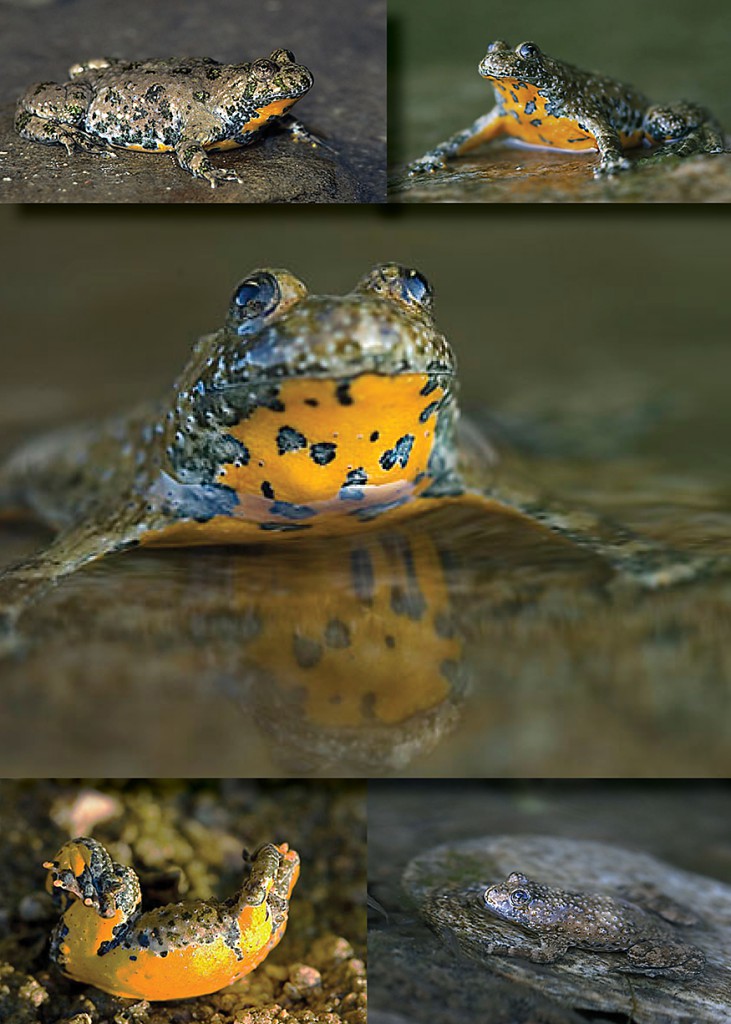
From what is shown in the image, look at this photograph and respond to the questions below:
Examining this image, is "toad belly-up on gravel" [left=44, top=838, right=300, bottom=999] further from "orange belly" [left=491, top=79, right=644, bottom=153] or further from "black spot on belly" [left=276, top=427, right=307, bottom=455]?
"orange belly" [left=491, top=79, right=644, bottom=153]

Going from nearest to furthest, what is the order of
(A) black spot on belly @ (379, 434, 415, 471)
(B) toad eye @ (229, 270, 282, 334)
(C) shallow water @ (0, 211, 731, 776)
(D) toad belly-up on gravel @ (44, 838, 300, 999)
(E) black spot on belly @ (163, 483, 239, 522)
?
(D) toad belly-up on gravel @ (44, 838, 300, 999) < (C) shallow water @ (0, 211, 731, 776) < (B) toad eye @ (229, 270, 282, 334) < (A) black spot on belly @ (379, 434, 415, 471) < (E) black spot on belly @ (163, 483, 239, 522)

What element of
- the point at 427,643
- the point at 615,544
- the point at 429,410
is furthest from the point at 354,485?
the point at 615,544

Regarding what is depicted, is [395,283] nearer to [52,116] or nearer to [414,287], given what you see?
[414,287]

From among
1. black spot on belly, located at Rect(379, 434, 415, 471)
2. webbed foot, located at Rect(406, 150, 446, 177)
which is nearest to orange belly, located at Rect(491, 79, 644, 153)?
webbed foot, located at Rect(406, 150, 446, 177)

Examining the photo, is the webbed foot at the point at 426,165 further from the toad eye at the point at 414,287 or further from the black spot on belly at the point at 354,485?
the black spot on belly at the point at 354,485

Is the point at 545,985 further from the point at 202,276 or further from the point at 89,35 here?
the point at 202,276

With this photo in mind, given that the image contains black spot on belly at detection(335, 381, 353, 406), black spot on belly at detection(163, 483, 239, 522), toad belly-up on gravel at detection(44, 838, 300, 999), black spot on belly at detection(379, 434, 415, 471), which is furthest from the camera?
black spot on belly at detection(163, 483, 239, 522)
